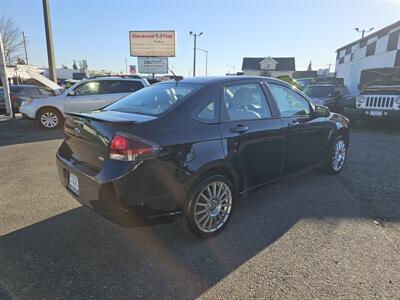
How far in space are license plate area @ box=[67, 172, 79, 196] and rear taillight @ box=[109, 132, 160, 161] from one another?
2.04 ft

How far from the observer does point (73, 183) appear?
299cm

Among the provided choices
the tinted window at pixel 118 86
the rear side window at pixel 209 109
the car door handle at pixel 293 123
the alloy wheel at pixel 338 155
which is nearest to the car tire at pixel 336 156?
the alloy wheel at pixel 338 155

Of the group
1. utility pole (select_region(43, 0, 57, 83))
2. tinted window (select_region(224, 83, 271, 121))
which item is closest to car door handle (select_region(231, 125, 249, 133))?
tinted window (select_region(224, 83, 271, 121))

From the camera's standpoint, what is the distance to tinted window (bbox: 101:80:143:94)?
9.90 metres

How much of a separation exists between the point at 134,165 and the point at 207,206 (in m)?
0.99

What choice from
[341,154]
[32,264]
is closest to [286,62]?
[341,154]

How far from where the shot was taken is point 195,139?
9.35 ft

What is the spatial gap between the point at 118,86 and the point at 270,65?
166 feet

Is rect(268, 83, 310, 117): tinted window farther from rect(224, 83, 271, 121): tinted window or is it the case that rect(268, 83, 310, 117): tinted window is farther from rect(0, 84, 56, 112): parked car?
rect(0, 84, 56, 112): parked car

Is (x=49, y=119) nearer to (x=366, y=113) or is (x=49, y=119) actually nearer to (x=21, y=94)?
(x=21, y=94)

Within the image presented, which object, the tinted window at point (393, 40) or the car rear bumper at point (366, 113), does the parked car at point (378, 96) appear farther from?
the tinted window at point (393, 40)

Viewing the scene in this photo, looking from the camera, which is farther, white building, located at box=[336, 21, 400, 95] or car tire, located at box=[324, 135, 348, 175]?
white building, located at box=[336, 21, 400, 95]

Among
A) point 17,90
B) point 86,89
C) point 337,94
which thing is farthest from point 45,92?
point 337,94

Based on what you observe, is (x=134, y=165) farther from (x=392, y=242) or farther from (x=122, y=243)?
(x=392, y=242)
